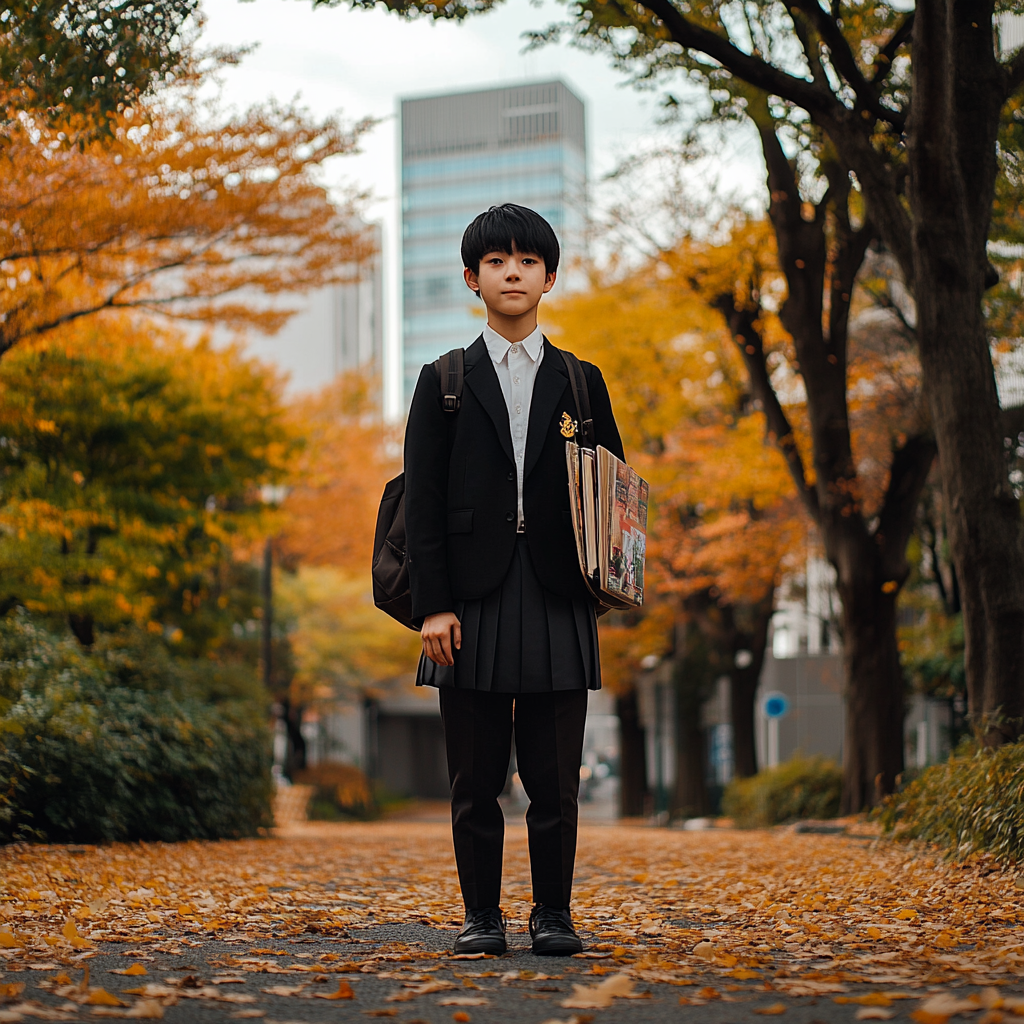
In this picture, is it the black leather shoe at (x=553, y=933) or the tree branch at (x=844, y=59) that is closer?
the black leather shoe at (x=553, y=933)

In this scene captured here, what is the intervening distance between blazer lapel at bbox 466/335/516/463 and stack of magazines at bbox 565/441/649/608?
208 millimetres

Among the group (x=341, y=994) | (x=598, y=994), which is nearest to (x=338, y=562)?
(x=341, y=994)

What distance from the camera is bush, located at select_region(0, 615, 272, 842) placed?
27.5 feet

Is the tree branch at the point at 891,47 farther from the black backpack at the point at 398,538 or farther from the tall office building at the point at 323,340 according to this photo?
the tall office building at the point at 323,340

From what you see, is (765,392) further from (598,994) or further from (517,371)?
(598,994)

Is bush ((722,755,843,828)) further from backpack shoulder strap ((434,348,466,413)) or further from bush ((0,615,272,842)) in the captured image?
backpack shoulder strap ((434,348,466,413))

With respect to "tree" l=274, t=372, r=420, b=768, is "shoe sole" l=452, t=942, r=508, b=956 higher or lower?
lower

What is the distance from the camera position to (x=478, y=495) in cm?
395

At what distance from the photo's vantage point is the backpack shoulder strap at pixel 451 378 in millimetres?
4047

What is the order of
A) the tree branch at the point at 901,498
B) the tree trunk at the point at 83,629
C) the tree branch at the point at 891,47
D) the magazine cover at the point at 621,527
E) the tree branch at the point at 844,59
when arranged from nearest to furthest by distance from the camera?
the magazine cover at the point at 621,527, the tree branch at the point at 844,59, the tree branch at the point at 891,47, the tree branch at the point at 901,498, the tree trunk at the point at 83,629

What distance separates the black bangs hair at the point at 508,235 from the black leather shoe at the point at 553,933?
2.06 m

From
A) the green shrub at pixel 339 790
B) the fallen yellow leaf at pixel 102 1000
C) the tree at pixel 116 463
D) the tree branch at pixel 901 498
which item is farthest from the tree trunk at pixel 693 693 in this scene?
the fallen yellow leaf at pixel 102 1000

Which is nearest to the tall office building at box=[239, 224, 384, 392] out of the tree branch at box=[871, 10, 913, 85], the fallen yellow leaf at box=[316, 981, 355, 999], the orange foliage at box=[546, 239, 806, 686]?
the orange foliage at box=[546, 239, 806, 686]

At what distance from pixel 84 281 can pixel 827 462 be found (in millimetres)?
7120
